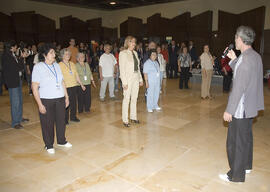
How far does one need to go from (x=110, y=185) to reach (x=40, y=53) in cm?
193

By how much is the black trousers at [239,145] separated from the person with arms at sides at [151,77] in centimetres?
276

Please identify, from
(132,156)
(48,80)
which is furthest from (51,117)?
(132,156)

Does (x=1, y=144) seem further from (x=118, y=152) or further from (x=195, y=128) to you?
(x=195, y=128)

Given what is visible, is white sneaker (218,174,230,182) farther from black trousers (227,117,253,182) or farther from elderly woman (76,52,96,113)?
elderly woman (76,52,96,113)

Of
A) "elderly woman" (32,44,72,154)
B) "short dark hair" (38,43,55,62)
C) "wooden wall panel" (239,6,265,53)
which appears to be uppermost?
"wooden wall panel" (239,6,265,53)

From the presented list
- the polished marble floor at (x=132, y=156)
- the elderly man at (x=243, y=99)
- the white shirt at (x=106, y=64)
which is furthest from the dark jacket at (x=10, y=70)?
the elderly man at (x=243, y=99)

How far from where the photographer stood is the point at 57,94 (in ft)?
10.3

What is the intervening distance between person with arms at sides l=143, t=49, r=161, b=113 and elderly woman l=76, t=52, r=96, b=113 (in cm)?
123

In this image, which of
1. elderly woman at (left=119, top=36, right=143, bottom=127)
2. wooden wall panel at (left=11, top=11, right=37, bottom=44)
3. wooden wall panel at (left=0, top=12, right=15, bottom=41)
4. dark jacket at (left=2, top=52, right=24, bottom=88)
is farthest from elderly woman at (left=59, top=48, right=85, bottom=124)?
wooden wall panel at (left=11, top=11, right=37, bottom=44)

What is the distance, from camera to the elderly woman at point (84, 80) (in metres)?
4.93

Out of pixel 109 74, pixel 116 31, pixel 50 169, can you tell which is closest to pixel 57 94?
pixel 50 169

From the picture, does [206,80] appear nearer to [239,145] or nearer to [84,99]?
[84,99]

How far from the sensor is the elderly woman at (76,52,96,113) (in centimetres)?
493

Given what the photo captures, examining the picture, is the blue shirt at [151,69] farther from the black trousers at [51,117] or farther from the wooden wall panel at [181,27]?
the wooden wall panel at [181,27]
